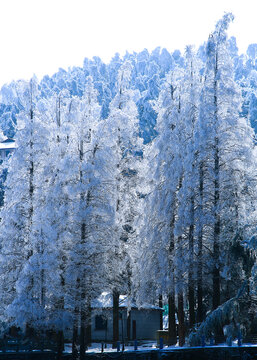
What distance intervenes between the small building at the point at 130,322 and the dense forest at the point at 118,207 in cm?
561

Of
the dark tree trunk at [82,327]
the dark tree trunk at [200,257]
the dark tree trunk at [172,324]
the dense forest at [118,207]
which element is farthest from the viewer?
the dark tree trunk at [172,324]

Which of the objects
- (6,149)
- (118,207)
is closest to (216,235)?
(118,207)

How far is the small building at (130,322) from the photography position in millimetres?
33938

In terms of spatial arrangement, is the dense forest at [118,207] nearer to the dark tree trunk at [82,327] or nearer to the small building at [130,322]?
the dark tree trunk at [82,327]

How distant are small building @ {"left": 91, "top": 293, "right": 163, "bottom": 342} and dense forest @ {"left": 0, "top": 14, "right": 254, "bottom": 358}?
5.61 m

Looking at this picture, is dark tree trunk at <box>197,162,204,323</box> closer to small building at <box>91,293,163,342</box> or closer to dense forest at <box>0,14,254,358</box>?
dense forest at <box>0,14,254,358</box>

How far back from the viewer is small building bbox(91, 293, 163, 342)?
33.9m

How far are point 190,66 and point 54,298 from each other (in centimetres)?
1508

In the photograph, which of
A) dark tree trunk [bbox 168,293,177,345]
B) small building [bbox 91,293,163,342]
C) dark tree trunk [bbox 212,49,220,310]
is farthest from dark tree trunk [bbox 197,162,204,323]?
small building [bbox 91,293,163,342]

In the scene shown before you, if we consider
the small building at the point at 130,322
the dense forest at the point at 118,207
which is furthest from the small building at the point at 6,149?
the dense forest at the point at 118,207

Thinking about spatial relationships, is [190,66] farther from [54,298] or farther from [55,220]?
[54,298]

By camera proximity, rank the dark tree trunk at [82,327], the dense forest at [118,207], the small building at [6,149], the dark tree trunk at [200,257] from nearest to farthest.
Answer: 1. the dark tree trunk at [82,327]
2. the dense forest at [118,207]
3. the dark tree trunk at [200,257]
4. the small building at [6,149]

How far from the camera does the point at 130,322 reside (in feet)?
115

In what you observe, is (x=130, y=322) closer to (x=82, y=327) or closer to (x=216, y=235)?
(x=82, y=327)
